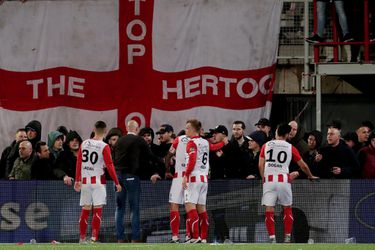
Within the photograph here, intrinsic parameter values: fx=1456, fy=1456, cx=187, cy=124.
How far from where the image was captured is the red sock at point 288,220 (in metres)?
23.0

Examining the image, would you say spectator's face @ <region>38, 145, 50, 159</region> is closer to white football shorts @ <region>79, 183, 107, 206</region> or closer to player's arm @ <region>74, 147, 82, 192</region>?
player's arm @ <region>74, 147, 82, 192</region>

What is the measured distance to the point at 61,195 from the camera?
2433cm

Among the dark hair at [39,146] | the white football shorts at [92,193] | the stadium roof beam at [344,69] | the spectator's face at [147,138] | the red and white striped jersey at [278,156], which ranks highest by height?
the stadium roof beam at [344,69]

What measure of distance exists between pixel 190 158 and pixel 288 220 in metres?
1.84

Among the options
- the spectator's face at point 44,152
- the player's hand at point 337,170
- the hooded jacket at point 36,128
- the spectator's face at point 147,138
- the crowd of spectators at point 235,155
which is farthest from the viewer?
the hooded jacket at point 36,128

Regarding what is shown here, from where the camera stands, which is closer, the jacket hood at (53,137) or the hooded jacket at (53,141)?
the hooded jacket at (53,141)

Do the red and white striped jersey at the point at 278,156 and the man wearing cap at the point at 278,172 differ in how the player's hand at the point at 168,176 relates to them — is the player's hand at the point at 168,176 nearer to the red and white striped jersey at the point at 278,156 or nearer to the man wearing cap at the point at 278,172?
the man wearing cap at the point at 278,172

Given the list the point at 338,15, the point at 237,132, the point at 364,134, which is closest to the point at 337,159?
the point at 364,134

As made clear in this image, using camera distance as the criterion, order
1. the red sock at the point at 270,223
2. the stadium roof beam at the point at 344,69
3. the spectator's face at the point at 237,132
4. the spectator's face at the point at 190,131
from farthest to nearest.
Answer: the stadium roof beam at the point at 344,69 < the spectator's face at the point at 237,132 < the spectator's face at the point at 190,131 < the red sock at the point at 270,223

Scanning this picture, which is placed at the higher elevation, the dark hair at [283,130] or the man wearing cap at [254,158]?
the dark hair at [283,130]

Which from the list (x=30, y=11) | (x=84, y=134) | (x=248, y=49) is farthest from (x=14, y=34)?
(x=248, y=49)

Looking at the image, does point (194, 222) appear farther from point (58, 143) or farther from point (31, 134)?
point (31, 134)

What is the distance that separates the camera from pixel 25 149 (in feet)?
80.5

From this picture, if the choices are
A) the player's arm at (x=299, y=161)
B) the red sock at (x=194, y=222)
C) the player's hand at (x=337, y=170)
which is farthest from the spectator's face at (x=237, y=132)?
the red sock at (x=194, y=222)
